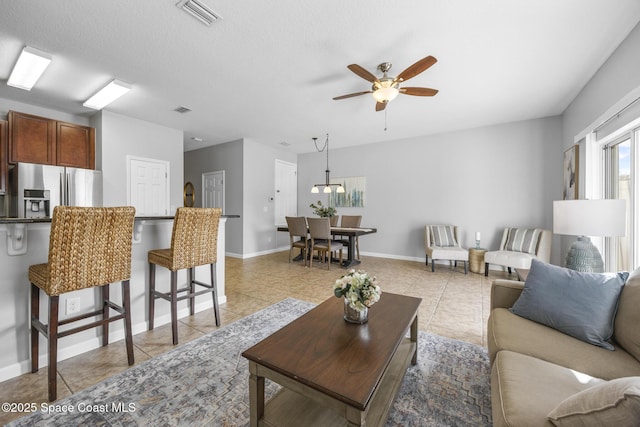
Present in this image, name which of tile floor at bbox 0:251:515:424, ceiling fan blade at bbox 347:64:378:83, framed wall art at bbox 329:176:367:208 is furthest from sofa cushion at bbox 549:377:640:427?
framed wall art at bbox 329:176:367:208

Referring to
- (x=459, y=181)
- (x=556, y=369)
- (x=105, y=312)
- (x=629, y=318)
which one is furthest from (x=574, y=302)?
(x=459, y=181)

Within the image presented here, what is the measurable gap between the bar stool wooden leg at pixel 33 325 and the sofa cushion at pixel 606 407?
2714mm

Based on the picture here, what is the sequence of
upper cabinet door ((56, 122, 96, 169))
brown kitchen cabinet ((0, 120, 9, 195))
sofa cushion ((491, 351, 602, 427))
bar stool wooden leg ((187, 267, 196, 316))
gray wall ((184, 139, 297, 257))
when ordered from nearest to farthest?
sofa cushion ((491, 351, 602, 427)) → bar stool wooden leg ((187, 267, 196, 316)) → brown kitchen cabinet ((0, 120, 9, 195)) → upper cabinet door ((56, 122, 96, 169)) → gray wall ((184, 139, 297, 257))

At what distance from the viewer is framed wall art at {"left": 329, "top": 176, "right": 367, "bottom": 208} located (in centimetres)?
612

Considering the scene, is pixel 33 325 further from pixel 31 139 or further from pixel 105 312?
pixel 31 139

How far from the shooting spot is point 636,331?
4.00 ft

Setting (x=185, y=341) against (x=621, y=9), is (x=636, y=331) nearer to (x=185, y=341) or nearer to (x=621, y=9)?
(x=621, y=9)

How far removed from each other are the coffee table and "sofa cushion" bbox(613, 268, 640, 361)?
102 centimetres

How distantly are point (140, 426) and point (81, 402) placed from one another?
0.47 meters

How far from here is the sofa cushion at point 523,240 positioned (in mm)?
4012

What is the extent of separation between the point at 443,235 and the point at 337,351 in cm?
422

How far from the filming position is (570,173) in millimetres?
3596

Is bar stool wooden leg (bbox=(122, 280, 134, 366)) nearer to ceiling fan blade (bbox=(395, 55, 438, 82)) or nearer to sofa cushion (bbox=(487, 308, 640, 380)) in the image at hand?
sofa cushion (bbox=(487, 308, 640, 380))

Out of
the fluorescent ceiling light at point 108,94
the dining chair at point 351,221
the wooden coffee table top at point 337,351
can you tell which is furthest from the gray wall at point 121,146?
the wooden coffee table top at point 337,351
